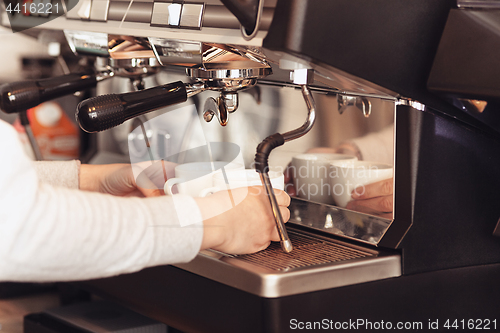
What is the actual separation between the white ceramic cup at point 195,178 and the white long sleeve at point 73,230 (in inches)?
5.5

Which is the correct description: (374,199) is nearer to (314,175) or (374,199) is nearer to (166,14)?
(314,175)

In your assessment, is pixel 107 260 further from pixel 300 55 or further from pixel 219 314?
pixel 300 55

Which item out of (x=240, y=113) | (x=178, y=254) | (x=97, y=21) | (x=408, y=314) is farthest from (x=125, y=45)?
(x=408, y=314)

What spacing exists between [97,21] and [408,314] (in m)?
0.59

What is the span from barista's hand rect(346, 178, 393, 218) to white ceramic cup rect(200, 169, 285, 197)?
0.10 m

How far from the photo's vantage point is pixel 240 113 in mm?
864

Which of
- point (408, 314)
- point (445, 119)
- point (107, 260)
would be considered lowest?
point (408, 314)

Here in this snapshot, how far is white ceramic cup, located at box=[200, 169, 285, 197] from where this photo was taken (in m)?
0.68

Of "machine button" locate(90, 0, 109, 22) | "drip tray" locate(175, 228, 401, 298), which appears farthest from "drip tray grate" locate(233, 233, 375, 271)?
"machine button" locate(90, 0, 109, 22)

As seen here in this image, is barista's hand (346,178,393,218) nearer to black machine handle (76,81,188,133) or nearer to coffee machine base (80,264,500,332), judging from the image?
coffee machine base (80,264,500,332)

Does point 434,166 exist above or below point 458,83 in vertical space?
below

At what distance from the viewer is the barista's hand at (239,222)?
604 mm

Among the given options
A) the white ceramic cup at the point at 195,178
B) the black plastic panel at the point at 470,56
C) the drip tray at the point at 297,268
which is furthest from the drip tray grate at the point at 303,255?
the black plastic panel at the point at 470,56

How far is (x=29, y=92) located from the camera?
2.63 ft
